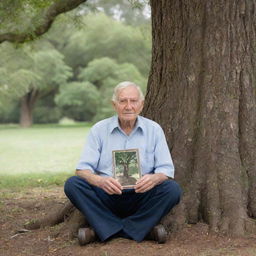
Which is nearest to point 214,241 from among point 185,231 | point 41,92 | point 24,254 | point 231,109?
point 185,231

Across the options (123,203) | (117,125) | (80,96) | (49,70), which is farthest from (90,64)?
(123,203)

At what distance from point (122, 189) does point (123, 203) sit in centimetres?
25

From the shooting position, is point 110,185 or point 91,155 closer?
point 110,185

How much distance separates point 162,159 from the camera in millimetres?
4391

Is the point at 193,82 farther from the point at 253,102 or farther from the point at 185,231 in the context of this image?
the point at 185,231

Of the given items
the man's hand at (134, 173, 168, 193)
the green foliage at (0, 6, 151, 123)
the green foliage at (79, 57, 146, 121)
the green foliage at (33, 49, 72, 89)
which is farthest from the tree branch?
→ the green foliage at (33, 49, 72, 89)

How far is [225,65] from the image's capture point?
4836 millimetres

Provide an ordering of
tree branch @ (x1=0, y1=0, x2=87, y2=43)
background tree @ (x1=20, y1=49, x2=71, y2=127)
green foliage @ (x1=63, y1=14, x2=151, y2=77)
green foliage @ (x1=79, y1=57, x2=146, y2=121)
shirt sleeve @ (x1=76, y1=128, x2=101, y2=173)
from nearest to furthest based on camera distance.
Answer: shirt sleeve @ (x1=76, y1=128, x2=101, y2=173)
tree branch @ (x1=0, y1=0, x2=87, y2=43)
green foliage @ (x1=79, y1=57, x2=146, y2=121)
background tree @ (x1=20, y1=49, x2=71, y2=127)
green foliage @ (x1=63, y1=14, x2=151, y2=77)

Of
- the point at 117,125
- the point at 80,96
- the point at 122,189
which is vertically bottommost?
the point at 122,189

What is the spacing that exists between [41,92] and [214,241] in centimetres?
4873

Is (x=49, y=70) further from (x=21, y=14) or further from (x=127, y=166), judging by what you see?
(x=127, y=166)

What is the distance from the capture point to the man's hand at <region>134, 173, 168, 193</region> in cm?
Result: 419

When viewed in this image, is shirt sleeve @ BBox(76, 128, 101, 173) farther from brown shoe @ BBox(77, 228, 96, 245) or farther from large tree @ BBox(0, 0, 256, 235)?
large tree @ BBox(0, 0, 256, 235)

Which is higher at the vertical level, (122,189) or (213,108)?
(213,108)
